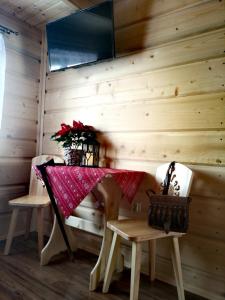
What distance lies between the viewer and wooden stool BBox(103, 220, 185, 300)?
1.42 m

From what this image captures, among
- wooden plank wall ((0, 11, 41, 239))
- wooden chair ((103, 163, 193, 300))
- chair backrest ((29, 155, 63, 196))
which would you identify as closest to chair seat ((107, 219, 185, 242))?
wooden chair ((103, 163, 193, 300))

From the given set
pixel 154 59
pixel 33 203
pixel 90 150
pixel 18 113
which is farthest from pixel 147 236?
pixel 18 113

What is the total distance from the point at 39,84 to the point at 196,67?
1.82 metres

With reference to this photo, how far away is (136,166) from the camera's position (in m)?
2.11

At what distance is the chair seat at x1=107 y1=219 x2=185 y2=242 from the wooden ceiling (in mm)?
1949

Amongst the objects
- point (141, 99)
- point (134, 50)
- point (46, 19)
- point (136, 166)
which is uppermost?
point (46, 19)

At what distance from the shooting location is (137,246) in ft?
4.72

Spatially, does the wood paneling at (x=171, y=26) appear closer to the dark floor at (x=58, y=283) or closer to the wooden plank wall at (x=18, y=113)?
the wooden plank wall at (x=18, y=113)

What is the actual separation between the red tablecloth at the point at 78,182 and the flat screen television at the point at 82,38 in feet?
3.29

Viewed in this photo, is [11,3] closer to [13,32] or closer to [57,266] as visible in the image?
[13,32]

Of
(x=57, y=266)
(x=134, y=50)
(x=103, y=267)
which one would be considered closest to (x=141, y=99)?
(x=134, y=50)

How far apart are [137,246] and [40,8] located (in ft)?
7.74

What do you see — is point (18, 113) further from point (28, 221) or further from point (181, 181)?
point (181, 181)

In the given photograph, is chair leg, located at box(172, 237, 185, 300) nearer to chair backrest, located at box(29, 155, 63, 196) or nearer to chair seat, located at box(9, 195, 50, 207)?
chair seat, located at box(9, 195, 50, 207)
